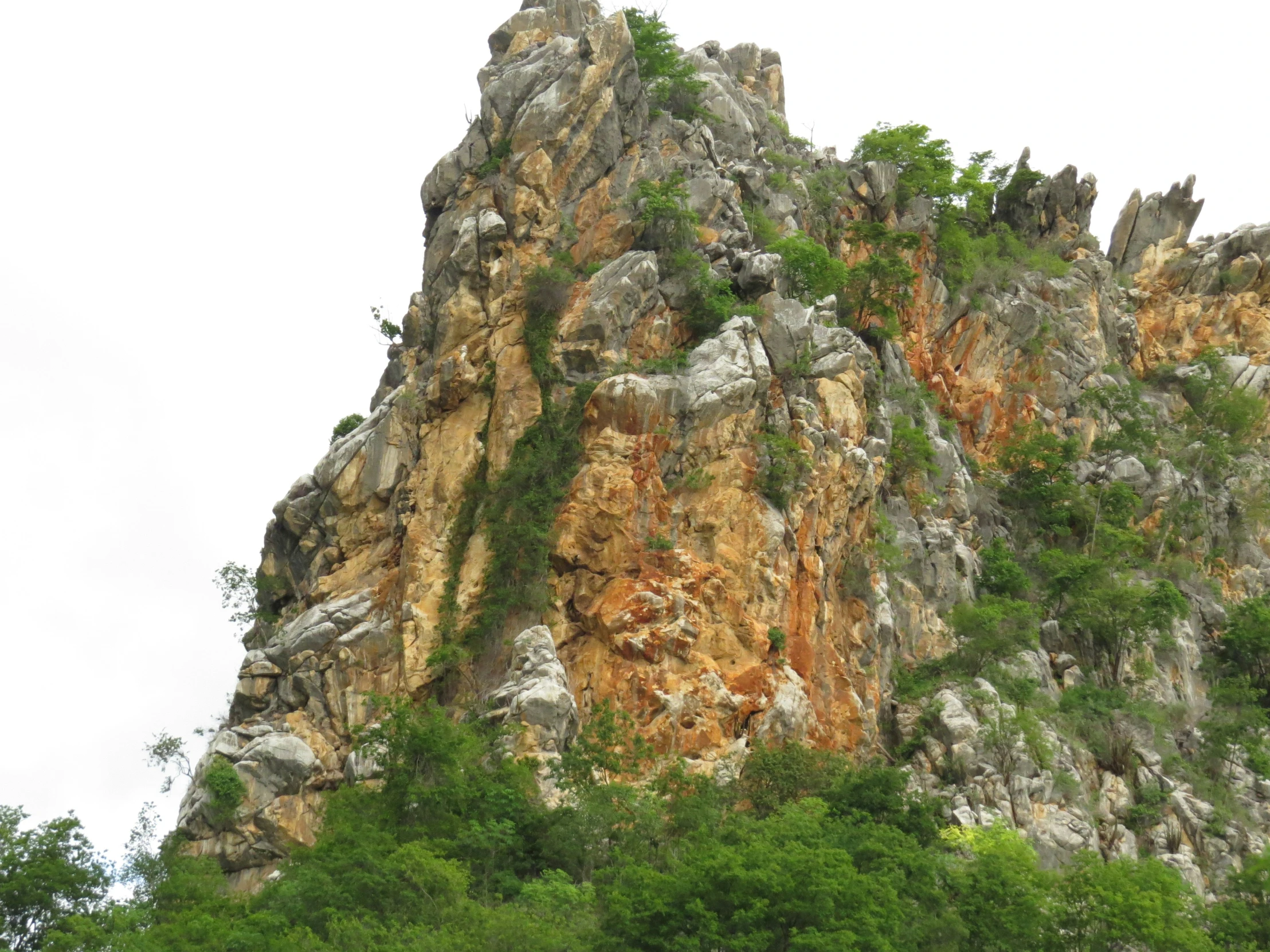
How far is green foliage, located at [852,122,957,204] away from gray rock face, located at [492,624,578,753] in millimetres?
30596

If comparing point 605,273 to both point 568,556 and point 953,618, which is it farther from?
point 953,618

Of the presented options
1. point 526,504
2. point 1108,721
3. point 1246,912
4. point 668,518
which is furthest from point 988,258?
point 1246,912

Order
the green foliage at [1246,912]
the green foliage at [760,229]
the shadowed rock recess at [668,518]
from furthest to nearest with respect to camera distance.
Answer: the green foliage at [760,229] → the shadowed rock recess at [668,518] → the green foliage at [1246,912]

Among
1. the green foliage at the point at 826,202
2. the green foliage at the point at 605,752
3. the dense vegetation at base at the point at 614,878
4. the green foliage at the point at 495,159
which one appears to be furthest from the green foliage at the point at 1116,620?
the green foliage at the point at 495,159

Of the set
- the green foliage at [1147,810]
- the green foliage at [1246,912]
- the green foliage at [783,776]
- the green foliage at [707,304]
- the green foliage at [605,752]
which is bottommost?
the green foliage at [1246,912]

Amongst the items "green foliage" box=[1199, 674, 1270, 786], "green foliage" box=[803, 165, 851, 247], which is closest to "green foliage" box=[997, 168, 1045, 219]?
"green foliage" box=[803, 165, 851, 247]

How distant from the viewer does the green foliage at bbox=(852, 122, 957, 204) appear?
205 feet

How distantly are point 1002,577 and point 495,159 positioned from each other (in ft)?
76.4

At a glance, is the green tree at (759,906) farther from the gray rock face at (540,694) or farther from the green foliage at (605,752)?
the gray rock face at (540,694)

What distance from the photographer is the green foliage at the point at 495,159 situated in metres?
52.1

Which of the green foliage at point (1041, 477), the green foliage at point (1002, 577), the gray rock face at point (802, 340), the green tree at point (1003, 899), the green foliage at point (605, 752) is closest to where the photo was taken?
the green tree at point (1003, 899)

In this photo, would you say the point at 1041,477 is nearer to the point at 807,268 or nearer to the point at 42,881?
the point at 807,268

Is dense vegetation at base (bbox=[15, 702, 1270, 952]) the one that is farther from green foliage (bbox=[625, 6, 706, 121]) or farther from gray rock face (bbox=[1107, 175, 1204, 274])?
gray rock face (bbox=[1107, 175, 1204, 274])

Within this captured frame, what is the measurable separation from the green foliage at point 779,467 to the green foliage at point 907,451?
23.0ft
